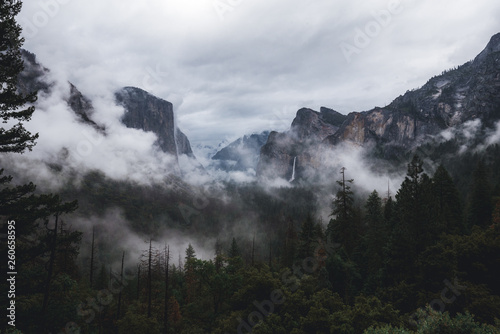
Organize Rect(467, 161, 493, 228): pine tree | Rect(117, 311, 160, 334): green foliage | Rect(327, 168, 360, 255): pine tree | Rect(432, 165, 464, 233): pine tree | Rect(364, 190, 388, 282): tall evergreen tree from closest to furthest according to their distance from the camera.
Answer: Rect(117, 311, 160, 334): green foliage < Rect(364, 190, 388, 282): tall evergreen tree < Rect(327, 168, 360, 255): pine tree < Rect(432, 165, 464, 233): pine tree < Rect(467, 161, 493, 228): pine tree

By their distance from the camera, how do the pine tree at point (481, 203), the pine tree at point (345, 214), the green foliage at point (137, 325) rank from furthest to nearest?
the pine tree at point (481, 203), the pine tree at point (345, 214), the green foliage at point (137, 325)

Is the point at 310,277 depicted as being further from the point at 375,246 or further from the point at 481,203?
the point at 481,203

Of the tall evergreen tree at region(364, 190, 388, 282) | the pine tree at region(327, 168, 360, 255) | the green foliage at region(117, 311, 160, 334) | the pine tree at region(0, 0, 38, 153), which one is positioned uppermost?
the pine tree at region(0, 0, 38, 153)

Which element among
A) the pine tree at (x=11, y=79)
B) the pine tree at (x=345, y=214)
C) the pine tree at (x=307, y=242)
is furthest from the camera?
the pine tree at (x=307, y=242)

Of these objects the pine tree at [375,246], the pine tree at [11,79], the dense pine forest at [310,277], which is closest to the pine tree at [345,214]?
the dense pine forest at [310,277]

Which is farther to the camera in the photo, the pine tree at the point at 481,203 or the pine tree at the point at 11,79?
the pine tree at the point at 481,203

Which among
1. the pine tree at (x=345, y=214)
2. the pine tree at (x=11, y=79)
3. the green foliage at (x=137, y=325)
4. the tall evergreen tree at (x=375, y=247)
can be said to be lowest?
the green foliage at (x=137, y=325)

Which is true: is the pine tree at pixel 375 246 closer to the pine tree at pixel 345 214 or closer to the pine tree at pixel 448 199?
the pine tree at pixel 345 214

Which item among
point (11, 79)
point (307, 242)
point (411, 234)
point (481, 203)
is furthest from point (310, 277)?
point (481, 203)

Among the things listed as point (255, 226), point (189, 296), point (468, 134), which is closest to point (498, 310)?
point (189, 296)

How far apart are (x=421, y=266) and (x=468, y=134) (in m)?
191

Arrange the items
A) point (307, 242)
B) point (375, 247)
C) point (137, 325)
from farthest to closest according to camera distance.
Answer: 1. point (307, 242)
2. point (375, 247)
3. point (137, 325)

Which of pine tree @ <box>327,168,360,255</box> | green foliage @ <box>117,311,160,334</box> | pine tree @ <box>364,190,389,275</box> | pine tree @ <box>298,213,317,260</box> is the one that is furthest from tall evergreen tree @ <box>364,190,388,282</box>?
green foliage @ <box>117,311,160,334</box>

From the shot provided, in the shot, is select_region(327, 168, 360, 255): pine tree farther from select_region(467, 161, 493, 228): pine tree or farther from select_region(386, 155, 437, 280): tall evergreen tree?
select_region(467, 161, 493, 228): pine tree
